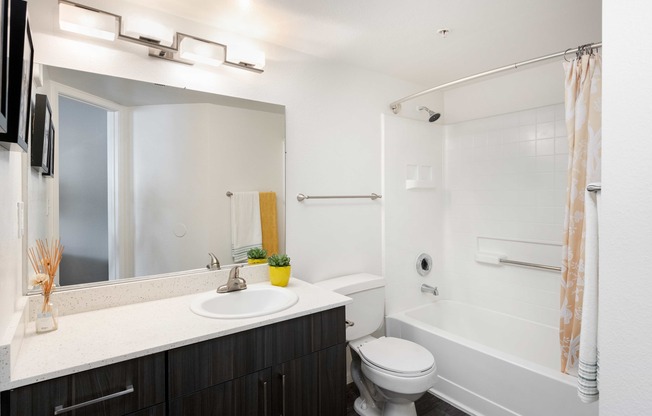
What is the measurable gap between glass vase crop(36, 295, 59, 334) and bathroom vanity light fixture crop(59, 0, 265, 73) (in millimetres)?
1133

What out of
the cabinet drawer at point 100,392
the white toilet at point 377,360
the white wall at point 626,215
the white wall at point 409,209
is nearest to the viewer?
the white wall at point 626,215

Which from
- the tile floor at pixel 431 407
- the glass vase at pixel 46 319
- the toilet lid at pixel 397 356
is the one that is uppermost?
the glass vase at pixel 46 319

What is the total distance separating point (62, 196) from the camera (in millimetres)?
1506

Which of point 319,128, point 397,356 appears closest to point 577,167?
point 397,356

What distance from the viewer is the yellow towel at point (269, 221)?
2.06 meters

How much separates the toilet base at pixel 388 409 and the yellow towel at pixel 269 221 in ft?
3.73

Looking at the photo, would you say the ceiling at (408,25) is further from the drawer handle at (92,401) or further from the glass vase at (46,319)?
the drawer handle at (92,401)

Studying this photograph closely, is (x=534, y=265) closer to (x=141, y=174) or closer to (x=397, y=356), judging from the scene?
(x=397, y=356)

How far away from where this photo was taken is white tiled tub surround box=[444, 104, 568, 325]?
248 centimetres

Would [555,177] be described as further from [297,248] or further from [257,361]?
[257,361]

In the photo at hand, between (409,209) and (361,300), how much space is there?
38.2 inches

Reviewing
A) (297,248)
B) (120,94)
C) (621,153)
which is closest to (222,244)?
(297,248)

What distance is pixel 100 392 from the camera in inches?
42.1

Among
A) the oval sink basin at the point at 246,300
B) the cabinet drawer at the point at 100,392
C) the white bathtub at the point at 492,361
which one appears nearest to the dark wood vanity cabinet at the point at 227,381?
the cabinet drawer at the point at 100,392
